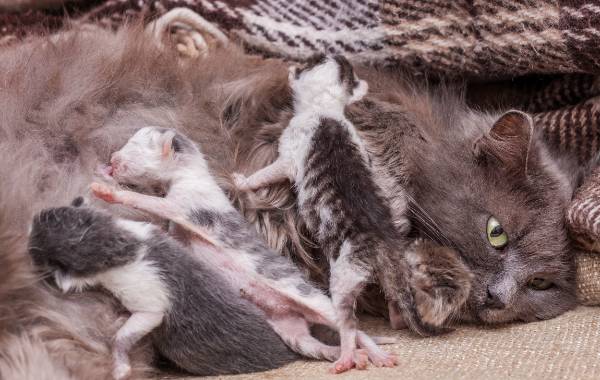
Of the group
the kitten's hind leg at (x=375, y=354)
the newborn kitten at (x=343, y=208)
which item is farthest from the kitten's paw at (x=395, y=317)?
the kitten's hind leg at (x=375, y=354)

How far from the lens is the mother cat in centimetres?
172

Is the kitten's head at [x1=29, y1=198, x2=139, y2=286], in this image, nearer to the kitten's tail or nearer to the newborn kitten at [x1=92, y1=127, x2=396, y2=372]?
the newborn kitten at [x1=92, y1=127, x2=396, y2=372]

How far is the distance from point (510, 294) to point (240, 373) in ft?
2.26

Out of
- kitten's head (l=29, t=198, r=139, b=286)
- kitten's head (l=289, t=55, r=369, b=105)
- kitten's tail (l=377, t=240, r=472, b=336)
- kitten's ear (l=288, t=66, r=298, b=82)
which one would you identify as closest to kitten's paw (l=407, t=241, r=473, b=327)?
kitten's tail (l=377, t=240, r=472, b=336)

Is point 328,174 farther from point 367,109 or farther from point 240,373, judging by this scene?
point 240,373

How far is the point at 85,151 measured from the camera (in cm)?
174

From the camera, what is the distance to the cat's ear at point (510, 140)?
1.74m

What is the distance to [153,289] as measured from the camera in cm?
142

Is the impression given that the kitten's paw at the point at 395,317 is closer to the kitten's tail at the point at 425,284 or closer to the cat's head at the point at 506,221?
the kitten's tail at the point at 425,284

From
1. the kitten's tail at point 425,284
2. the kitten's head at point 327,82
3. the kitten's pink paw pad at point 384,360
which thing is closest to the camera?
the kitten's pink paw pad at point 384,360

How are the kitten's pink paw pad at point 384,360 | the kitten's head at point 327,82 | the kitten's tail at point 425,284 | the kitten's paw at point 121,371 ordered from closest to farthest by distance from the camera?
the kitten's paw at point 121,371 → the kitten's pink paw pad at point 384,360 → the kitten's tail at point 425,284 → the kitten's head at point 327,82

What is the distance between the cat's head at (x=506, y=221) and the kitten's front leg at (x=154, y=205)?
56 cm

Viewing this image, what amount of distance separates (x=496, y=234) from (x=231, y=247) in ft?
2.20

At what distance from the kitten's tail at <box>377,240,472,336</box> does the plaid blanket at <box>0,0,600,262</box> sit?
35 centimetres
